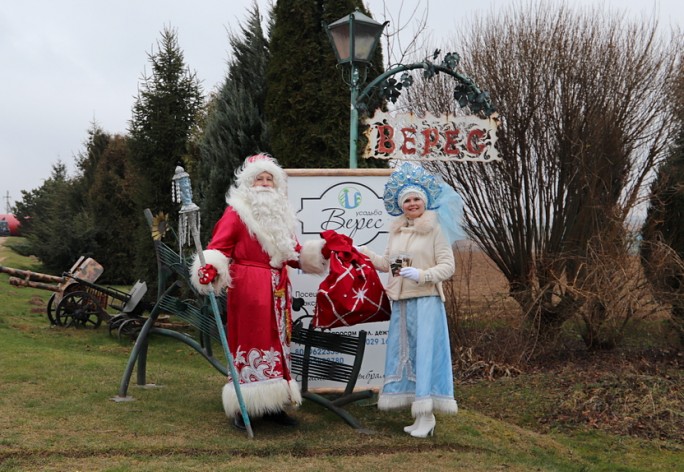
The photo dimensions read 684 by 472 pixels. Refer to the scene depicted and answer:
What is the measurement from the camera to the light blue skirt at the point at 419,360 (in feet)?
15.6

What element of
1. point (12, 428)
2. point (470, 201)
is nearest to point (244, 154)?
point (470, 201)

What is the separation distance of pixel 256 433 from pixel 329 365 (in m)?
0.84

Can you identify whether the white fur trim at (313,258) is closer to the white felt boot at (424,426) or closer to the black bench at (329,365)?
the black bench at (329,365)

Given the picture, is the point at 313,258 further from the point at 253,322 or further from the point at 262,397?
the point at 262,397

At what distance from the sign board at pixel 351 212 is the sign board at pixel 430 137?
495 millimetres

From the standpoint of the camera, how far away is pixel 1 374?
245 inches

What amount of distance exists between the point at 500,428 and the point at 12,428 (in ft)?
11.5

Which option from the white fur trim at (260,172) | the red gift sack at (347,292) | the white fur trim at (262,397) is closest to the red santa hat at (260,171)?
the white fur trim at (260,172)

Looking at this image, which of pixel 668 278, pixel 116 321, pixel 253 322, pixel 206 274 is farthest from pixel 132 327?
pixel 668 278

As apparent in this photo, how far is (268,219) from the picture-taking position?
4.96 meters

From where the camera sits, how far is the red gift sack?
4.86 metres

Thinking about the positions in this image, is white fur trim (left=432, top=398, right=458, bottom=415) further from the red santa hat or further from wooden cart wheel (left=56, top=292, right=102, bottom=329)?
wooden cart wheel (left=56, top=292, right=102, bottom=329)

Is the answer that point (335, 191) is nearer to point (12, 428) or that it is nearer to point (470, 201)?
point (12, 428)

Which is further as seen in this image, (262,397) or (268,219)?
(268,219)
